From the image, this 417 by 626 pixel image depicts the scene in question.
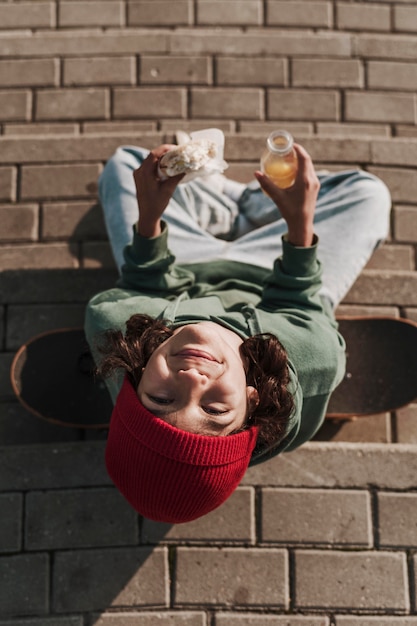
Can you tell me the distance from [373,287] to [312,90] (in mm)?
1142

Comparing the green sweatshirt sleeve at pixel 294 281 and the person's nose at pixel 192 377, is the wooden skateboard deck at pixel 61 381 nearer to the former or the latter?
the green sweatshirt sleeve at pixel 294 281

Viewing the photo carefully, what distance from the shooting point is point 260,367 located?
79.0 inches

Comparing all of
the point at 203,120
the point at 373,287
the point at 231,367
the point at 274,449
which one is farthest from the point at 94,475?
the point at 203,120

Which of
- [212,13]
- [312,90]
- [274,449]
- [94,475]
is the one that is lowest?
[94,475]

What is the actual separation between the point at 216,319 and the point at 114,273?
916 millimetres

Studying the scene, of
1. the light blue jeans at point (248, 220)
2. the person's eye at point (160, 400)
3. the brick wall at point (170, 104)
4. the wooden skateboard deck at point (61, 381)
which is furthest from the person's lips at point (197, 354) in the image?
the brick wall at point (170, 104)

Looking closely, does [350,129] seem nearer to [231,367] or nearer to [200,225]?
[200,225]

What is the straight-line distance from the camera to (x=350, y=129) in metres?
3.25

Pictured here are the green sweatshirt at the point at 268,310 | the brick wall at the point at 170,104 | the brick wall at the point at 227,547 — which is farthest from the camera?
the brick wall at the point at 170,104

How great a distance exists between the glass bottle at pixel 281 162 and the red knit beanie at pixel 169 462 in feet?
3.32

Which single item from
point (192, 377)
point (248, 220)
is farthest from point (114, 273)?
point (192, 377)

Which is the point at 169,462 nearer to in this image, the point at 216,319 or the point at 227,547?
the point at 216,319

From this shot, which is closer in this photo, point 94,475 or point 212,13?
point 94,475

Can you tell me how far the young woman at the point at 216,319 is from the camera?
1.81 meters
